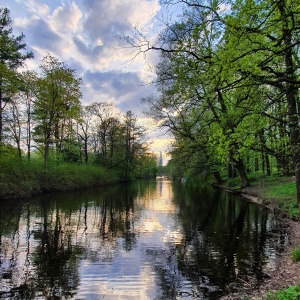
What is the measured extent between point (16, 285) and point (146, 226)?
8185mm

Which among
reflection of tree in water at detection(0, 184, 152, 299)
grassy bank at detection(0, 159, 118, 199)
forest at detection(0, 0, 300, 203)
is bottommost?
reflection of tree in water at detection(0, 184, 152, 299)

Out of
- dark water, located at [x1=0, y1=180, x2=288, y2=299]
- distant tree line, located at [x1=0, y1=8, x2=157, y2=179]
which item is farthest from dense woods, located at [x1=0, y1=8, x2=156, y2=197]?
dark water, located at [x1=0, y1=180, x2=288, y2=299]

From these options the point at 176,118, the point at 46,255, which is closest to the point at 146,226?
the point at 46,255

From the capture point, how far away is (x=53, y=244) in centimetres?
1060

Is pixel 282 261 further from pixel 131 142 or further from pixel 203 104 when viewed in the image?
pixel 131 142

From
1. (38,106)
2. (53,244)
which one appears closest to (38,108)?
(38,106)

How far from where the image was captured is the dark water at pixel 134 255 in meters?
6.85

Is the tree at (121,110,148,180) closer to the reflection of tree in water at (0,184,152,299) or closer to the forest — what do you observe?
the forest

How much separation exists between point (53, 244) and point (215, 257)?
6.05 metres

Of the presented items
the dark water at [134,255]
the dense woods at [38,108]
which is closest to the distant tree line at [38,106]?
the dense woods at [38,108]

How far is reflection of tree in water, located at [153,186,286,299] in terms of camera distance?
702 centimetres

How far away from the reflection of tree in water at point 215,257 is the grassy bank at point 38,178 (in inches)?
625

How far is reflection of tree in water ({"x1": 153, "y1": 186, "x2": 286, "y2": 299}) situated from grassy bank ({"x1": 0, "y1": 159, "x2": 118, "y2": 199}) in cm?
1587

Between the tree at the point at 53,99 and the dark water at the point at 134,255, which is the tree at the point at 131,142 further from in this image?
the dark water at the point at 134,255
